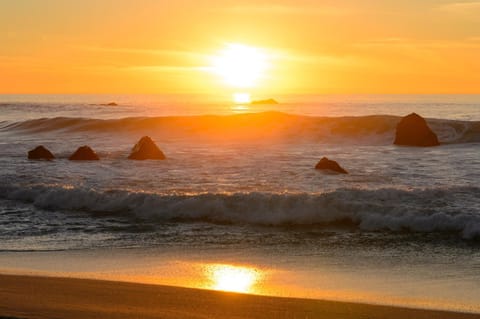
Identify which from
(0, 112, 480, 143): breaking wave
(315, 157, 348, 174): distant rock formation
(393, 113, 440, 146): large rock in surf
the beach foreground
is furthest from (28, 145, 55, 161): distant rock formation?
the beach foreground

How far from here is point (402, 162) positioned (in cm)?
2353

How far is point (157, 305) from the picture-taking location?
24.0ft

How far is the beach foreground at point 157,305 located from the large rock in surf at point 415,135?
24.7m

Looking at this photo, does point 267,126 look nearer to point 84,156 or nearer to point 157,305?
point 84,156

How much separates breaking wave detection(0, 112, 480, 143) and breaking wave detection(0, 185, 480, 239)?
66.2 feet

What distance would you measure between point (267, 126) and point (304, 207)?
29.6m

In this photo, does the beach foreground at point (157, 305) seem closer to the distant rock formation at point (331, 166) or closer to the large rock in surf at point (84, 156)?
the distant rock formation at point (331, 166)

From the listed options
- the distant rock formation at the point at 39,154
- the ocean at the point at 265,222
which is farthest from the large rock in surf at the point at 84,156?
the distant rock formation at the point at 39,154

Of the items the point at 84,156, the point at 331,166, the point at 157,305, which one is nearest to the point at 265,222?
the point at 157,305

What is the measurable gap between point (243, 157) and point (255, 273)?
1660 cm

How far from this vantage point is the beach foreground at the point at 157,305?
22.8ft

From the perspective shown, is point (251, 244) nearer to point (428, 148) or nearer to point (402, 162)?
point (402, 162)

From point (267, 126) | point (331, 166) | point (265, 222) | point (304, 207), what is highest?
point (267, 126)

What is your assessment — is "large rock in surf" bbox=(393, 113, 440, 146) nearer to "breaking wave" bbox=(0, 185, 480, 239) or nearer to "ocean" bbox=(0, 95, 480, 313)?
"ocean" bbox=(0, 95, 480, 313)
